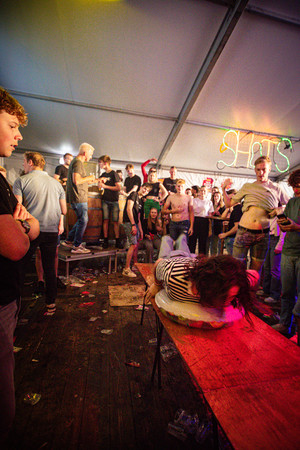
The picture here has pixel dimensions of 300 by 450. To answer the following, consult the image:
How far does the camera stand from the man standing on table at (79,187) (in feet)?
12.0

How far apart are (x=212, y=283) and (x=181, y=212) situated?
3.29 m

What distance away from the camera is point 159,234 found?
4.63 metres

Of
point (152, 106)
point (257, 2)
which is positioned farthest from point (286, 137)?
point (152, 106)

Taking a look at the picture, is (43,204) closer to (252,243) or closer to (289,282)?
(252,243)

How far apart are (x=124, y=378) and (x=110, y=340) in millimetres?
540

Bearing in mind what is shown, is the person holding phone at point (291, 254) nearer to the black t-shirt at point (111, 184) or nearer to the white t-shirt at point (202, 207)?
the white t-shirt at point (202, 207)

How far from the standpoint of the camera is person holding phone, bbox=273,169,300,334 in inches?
84.7

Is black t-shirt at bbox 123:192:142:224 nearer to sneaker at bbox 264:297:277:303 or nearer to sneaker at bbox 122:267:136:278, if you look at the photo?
sneaker at bbox 122:267:136:278

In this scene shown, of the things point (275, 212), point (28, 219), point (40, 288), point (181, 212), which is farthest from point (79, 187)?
point (275, 212)

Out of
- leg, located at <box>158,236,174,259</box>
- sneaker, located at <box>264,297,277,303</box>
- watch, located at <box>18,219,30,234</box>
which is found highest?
watch, located at <box>18,219,30,234</box>

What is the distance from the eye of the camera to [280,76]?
5254 mm

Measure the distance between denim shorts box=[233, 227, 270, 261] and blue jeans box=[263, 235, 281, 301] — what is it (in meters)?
0.68

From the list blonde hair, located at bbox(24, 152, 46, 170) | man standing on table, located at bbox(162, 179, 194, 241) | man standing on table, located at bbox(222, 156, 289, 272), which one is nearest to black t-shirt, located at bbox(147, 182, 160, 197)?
man standing on table, located at bbox(162, 179, 194, 241)

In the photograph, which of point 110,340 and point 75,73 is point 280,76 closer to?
point 75,73
